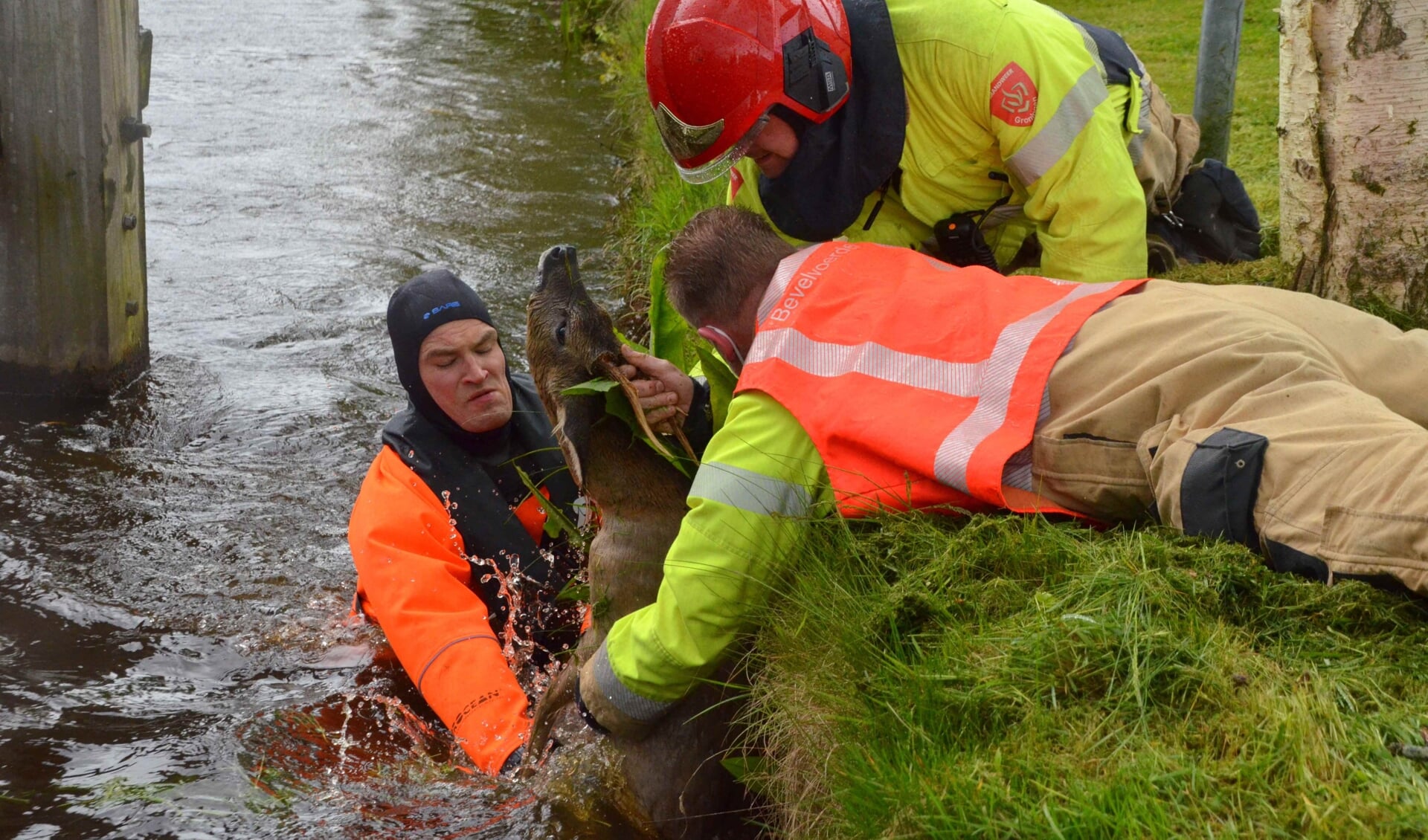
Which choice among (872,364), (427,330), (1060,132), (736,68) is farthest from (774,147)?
(427,330)

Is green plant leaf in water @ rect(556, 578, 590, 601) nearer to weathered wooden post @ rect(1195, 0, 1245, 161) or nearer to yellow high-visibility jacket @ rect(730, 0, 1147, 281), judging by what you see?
yellow high-visibility jacket @ rect(730, 0, 1147, 281)

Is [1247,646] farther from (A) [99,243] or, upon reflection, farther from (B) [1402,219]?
(A) [99,243]

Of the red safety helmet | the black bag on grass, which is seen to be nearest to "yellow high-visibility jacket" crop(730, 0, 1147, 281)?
the red safety helmet

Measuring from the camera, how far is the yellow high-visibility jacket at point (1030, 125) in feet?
13.1

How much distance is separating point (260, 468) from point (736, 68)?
411 centimetres

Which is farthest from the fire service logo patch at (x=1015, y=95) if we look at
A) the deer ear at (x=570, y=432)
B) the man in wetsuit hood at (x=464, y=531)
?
the man in wetsuit hood at (x=464, y=531)

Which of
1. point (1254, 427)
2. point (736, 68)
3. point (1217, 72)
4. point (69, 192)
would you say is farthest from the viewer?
point (69, 192)

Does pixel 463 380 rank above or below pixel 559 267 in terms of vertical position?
below

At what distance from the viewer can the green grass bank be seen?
2.24 meters

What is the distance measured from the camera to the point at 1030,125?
3990mm

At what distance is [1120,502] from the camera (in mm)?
3223

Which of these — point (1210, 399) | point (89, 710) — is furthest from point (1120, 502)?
point (89, 710)

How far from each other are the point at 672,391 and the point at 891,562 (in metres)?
0.94

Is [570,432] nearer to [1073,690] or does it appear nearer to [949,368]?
[949,368]
